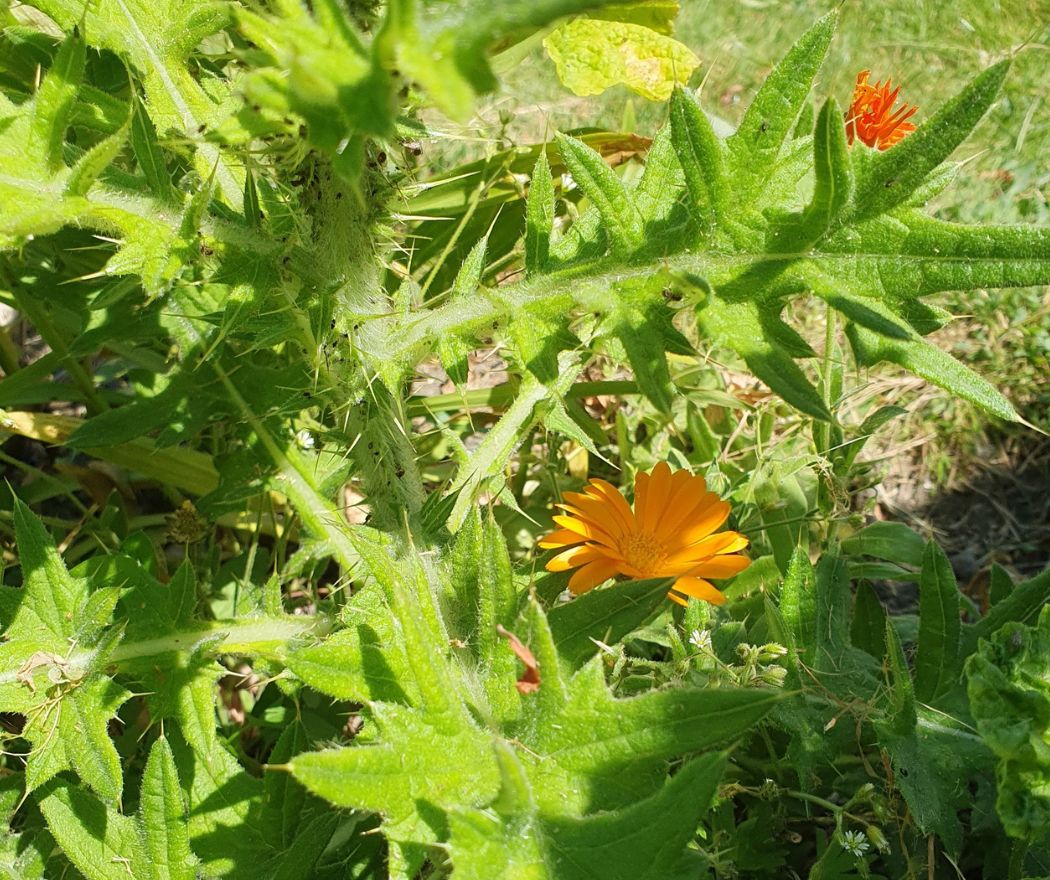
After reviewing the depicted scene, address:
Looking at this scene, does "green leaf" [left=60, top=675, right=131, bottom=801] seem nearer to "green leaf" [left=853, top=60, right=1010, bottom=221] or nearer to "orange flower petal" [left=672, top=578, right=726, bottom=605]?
"orange flower petal" [left=672, top=578, right=726, bottom=605]

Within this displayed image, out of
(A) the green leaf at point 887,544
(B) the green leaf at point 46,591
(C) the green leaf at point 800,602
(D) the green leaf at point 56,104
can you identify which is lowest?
(A) the green leaf at point 887,544

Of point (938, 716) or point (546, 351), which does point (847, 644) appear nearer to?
point (938, 716)

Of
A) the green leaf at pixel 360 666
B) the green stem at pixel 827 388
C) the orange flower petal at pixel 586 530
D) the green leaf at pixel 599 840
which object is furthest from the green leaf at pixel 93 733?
the green stem at pixel 827 388

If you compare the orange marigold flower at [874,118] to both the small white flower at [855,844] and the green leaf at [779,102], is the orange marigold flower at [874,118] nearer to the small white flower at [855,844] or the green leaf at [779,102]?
the green leaf at [779,102]

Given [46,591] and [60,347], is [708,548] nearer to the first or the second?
[46,591]

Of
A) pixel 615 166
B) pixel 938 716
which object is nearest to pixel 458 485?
pixel 938 716

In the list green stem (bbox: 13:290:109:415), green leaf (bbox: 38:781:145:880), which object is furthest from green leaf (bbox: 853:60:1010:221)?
green stem (bbox: 13:290:109:415)

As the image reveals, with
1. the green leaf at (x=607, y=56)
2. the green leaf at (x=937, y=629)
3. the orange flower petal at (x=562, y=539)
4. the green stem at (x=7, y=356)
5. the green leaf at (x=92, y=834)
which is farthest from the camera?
the green stem at (x=7, y=356)
